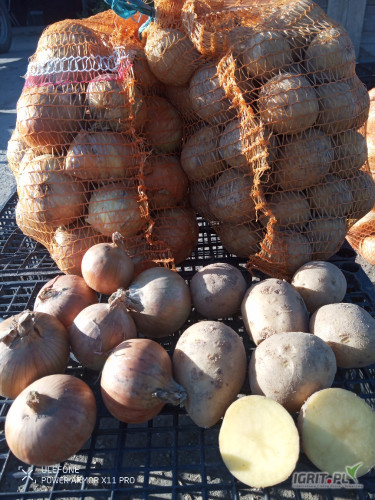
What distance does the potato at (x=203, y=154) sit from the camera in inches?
60.4

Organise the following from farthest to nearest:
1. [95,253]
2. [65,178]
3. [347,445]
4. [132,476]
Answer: [65,178] → [95,253] → [132,476] → [347,445]

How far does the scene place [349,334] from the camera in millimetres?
1183

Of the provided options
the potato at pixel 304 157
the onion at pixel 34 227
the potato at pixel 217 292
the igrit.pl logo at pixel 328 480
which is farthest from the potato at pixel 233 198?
the igrit.pl logo at pixel 328 480

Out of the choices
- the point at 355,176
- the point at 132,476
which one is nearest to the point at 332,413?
the point at 132,476

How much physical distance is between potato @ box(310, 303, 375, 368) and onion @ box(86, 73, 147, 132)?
3.33 feet

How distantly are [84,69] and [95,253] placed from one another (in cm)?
74

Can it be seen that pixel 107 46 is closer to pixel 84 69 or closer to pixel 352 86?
pixel 84 69

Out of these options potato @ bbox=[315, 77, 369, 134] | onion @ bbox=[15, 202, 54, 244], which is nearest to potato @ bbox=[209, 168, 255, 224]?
potato @ bbox=[315, 77, 369, 134]

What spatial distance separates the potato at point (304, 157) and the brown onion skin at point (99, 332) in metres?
0.79

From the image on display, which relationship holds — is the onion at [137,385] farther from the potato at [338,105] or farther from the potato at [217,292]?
the potato at [338,105]

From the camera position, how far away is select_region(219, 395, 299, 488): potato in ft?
3.13

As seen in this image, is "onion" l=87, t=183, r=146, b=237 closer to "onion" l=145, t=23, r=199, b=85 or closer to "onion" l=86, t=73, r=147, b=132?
"onion" l=86, t=73, r=147, b=132

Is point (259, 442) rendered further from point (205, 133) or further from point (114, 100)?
point (114, 100)

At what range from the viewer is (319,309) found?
130 cm
